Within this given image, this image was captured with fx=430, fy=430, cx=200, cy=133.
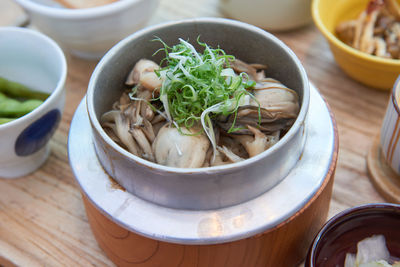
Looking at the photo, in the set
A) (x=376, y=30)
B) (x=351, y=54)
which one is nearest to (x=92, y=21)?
(x=351, y=54)

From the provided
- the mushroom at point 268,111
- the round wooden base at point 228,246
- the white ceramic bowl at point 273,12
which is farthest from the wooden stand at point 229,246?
the white ceramic bowl at point 273,12

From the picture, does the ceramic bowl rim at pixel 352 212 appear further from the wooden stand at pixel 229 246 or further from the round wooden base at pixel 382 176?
the round wooden base at pixel 382 176

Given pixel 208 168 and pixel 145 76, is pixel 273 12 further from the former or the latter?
pixel 208 168

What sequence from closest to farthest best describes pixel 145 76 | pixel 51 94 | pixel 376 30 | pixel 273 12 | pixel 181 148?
pixel 181 148, pixel 145 76, pixel 51 94, pixel 376 30, pixel 273 12

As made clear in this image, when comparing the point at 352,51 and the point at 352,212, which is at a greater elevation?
the point at 352,51

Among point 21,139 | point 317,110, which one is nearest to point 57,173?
point 21,139

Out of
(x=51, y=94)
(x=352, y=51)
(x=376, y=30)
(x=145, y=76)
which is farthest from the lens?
(x=376, y=30)
